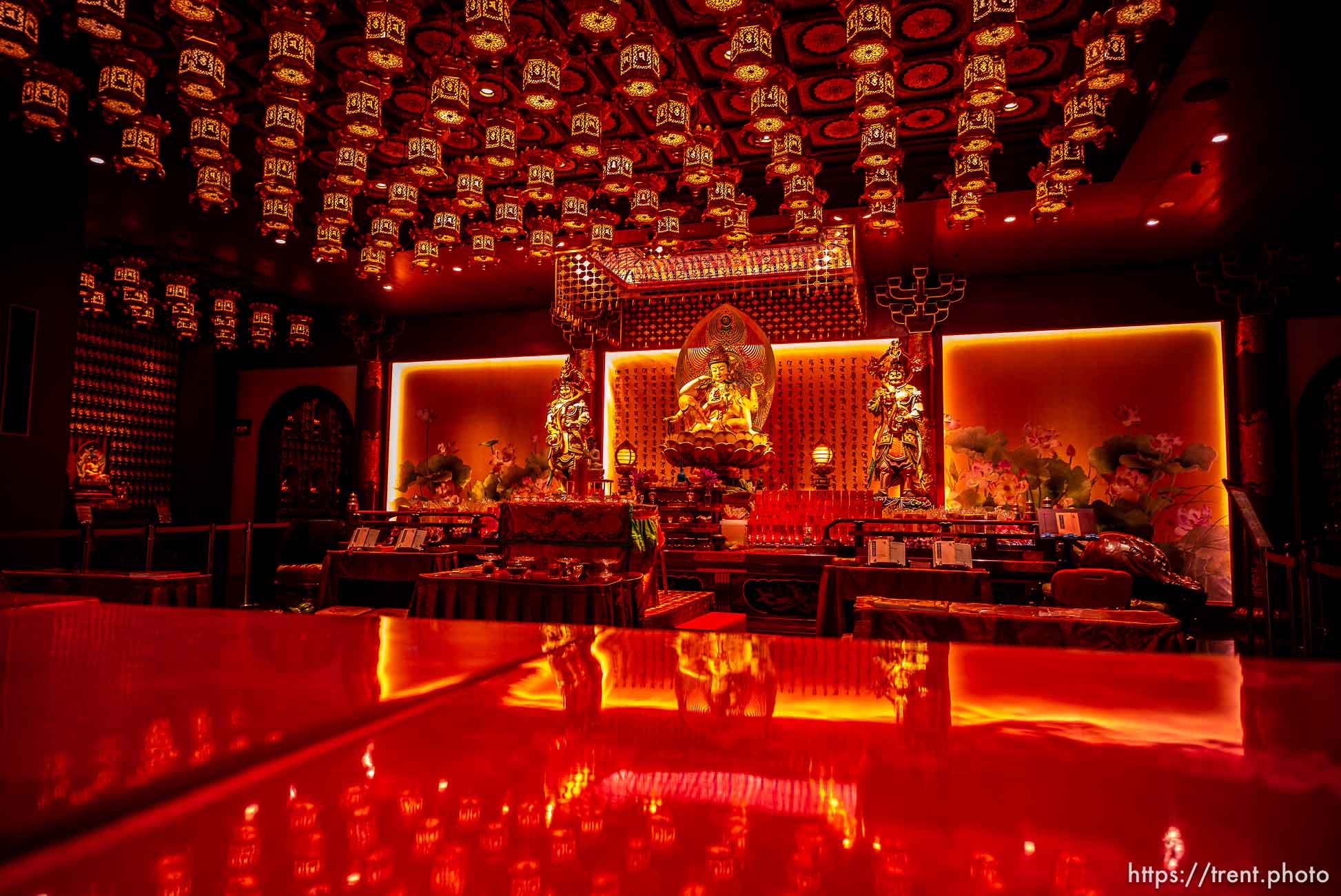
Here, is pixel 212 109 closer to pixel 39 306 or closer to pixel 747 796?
pixel 39 306

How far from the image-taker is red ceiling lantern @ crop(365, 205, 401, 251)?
16.3 ft

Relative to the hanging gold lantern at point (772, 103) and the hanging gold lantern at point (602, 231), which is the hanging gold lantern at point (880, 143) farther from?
the hanging gold lantern at point (602, 231)

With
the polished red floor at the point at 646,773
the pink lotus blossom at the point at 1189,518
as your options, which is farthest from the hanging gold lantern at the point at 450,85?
the pink lotus blossom at the point at 1189,518

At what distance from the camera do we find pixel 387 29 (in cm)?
317

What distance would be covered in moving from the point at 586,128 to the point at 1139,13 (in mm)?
2474

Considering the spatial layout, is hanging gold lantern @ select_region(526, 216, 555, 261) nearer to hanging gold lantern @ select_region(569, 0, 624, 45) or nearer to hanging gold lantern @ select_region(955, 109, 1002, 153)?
hanging gold lantern @ select_region(569, 0, 624, 45)

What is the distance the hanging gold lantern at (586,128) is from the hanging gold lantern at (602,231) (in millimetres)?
1567

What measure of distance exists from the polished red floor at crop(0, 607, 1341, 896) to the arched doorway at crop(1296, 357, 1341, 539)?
26.5 ft

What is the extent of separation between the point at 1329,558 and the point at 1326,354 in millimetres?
1997

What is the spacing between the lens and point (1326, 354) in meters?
7.11

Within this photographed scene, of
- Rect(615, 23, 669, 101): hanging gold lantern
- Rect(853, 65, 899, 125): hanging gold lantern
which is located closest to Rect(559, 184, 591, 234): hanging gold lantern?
Rect(615, 23, 669, 101): hanging gold lantern

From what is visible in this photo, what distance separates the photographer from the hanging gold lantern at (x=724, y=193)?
4.71 metres

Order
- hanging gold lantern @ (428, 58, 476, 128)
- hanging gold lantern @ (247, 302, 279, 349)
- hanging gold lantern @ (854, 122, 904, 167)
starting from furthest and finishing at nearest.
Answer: hanging gold lantern @ (247, 302, 279, 349)
hanging gold lantern @ (854, 122, 904, 167)
hanging gold lantern @ (428, 58, 476, 128)

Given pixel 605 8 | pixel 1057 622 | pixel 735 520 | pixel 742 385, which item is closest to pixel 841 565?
pixel 735 520
